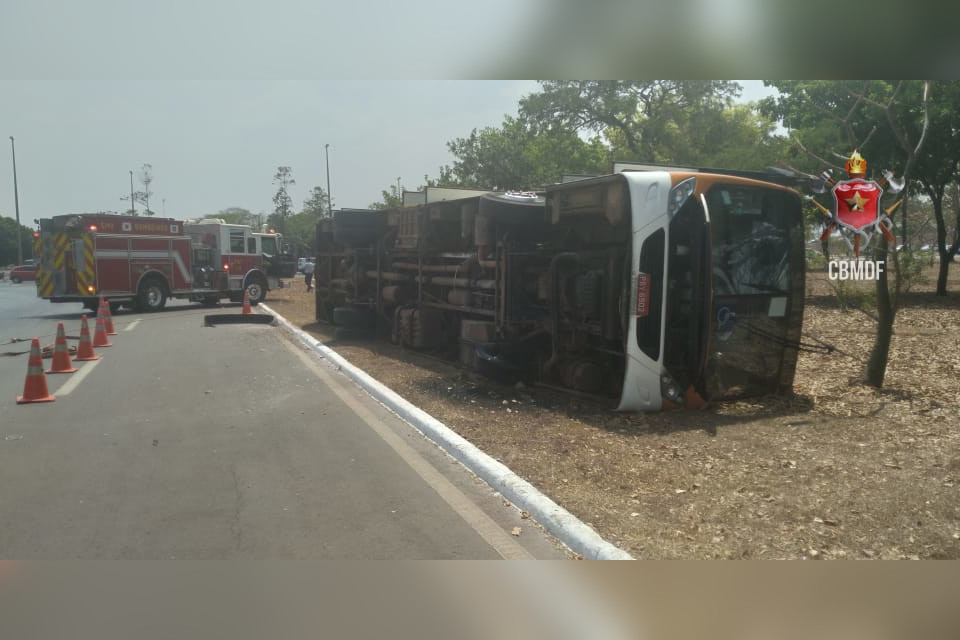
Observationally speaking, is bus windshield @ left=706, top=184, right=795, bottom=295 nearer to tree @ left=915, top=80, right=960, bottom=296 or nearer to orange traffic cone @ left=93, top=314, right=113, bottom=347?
tree @ left=915, top=80, right=960, bottom=296

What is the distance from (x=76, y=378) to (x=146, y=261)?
14.1 metres

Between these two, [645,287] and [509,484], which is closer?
[509,484]

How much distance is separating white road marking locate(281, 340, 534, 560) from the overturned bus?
1.73 metres

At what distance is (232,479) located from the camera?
5.78 m

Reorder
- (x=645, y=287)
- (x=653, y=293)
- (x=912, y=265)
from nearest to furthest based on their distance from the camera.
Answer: (x=645, y=287) → (x=653, y=293) → (x=912, y=265)

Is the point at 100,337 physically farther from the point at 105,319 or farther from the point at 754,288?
the point at 754,288

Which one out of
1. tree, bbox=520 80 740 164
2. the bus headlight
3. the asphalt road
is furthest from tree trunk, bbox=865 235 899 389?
tree, bbox=520 80 740 164

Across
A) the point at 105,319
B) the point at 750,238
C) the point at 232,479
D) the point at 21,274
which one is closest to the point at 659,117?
the point at 105,319

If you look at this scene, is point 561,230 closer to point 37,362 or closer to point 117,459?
point 117,459

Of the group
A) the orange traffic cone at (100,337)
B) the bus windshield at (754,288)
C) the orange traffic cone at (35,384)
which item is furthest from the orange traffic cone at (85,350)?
the bus windshield at (754,288)

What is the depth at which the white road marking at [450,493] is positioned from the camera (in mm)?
4484

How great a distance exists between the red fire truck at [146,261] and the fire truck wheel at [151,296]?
0.03 m

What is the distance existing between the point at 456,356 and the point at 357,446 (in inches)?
207

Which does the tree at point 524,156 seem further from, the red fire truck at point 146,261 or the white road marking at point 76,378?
the white road marking at point 76,378
